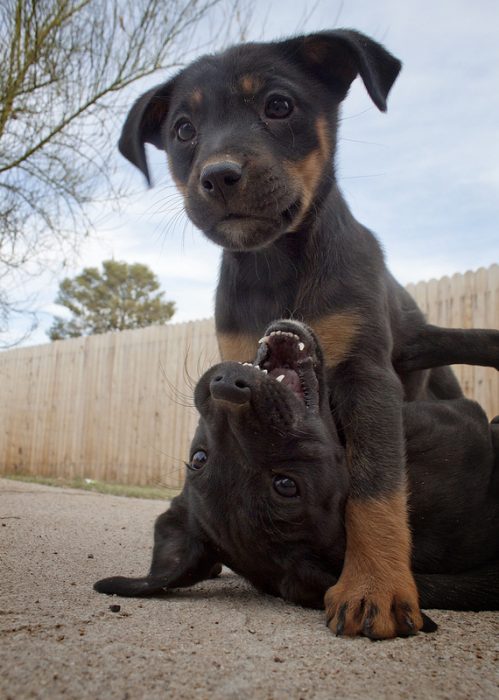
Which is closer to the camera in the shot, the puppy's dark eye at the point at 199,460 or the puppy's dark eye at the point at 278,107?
the puppy's dark eye at the point at 199,460

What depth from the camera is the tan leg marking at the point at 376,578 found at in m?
2.11

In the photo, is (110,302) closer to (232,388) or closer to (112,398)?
(112,398)

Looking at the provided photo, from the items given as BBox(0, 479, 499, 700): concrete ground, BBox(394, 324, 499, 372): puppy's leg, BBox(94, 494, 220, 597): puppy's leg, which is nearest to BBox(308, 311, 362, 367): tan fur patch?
BBox(394, 324, 499, 372): puppy's leg

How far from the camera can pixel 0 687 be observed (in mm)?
1384

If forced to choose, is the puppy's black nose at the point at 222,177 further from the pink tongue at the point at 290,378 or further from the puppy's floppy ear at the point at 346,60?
the puppy's floppy ear at the point at 346,60

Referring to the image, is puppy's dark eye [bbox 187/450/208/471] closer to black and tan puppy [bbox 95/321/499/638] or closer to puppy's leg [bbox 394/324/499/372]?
black and tan puppy [bbox 95/321/499/638]

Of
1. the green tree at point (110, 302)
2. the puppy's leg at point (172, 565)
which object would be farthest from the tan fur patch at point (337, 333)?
the green tree at point (110, 302)

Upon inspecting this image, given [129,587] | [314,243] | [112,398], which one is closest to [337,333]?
[314,243]

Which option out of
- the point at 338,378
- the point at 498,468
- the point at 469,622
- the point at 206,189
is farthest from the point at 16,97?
the point at 469,622

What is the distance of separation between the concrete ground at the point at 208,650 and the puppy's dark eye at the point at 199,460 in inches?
19.7

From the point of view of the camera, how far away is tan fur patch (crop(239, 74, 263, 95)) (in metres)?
2.98

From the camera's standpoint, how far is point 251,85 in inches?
117

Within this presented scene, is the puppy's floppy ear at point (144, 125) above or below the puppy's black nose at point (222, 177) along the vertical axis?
above

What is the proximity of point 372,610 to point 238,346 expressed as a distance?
1441mm
